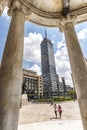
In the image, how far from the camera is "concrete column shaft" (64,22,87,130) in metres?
5.48

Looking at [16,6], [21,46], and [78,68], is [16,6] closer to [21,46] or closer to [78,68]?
[21,46]

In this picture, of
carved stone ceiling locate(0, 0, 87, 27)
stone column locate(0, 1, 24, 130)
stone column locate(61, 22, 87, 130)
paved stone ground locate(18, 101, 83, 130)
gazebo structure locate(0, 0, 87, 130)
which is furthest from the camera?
paved stone ground locate(18, 101, 83, 130)

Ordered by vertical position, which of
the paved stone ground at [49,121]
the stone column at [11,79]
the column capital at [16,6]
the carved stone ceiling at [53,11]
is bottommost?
the paved stone ground at [49,121]

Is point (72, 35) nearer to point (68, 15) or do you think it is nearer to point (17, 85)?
point (68, 15)

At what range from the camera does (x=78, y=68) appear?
644 cm

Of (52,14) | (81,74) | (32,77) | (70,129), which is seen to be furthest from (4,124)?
(32,77)

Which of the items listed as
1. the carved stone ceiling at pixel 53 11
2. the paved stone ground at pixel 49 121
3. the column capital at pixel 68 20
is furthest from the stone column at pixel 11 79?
the paved stone ground at pixel 49 121

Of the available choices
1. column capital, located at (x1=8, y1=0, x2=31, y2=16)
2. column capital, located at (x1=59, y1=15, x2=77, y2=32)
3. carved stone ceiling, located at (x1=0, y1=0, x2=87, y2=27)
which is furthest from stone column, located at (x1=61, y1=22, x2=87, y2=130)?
column capital, located at (x1=8, y1=0, x2=31, y2=16)

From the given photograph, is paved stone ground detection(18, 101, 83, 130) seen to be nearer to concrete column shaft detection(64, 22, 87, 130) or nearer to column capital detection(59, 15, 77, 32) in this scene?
concrete column shaft detection(64, 22, 87, 130)

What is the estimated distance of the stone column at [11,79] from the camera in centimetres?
407

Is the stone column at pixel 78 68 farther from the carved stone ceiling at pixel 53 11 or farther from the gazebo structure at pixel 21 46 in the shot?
the carved stone ceiling at pixel 53 11

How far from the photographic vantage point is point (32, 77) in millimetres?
176125

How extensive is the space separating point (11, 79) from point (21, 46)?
181cm

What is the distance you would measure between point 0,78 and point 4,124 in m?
1.66
